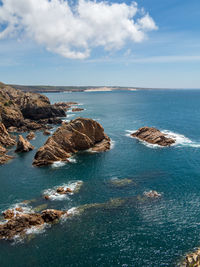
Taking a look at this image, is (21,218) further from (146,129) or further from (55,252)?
(146,129)

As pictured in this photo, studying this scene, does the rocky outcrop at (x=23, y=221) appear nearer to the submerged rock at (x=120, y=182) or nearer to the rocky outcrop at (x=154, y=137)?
the submerged rock at (x=120, y=182)

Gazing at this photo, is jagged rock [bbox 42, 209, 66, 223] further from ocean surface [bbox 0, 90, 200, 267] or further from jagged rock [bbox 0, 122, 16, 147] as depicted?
jagged rock [bbox 0, 122, 16, 147]

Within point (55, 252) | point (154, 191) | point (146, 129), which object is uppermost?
point (146, 129)

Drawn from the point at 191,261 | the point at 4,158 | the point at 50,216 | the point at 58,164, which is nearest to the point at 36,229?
the point at 50,216

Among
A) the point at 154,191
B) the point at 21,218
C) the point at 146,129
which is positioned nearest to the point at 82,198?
the point at 21,218

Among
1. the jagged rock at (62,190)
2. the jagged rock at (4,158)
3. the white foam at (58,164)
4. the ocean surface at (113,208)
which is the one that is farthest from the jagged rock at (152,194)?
the jagged rock at (4,158)

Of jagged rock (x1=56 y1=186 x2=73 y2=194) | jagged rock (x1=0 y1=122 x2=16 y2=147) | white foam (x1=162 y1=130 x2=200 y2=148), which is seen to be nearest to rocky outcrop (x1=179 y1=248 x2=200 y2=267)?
jagged rock (x1=56 y1=186 x2=73 y2=194)
